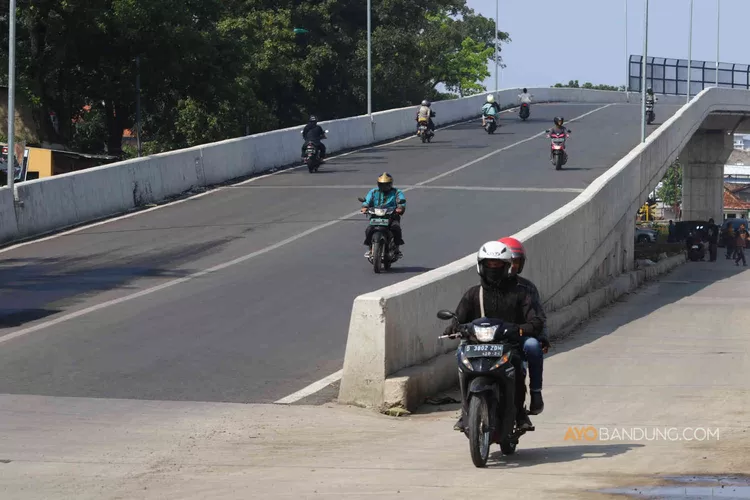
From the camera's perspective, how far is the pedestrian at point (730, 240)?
53.2m

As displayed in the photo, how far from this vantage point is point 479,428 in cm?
839

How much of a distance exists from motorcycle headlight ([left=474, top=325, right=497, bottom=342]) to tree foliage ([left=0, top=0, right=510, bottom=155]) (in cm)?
3478

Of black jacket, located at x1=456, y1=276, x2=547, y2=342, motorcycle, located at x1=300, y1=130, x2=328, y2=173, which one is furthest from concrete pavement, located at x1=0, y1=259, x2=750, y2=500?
motorcycle, located at x1=300, y1=130, x2=328, y2=173

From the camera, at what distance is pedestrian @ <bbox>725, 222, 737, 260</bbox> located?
53156 mm

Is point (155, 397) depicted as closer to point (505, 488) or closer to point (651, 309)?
point (505, 488)

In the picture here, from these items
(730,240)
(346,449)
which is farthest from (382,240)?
(730,240)

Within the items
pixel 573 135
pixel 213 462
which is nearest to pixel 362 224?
pixel 213 462

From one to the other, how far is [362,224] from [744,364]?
11.1 metres

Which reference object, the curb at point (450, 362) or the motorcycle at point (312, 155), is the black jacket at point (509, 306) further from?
the motorcycle at point (312, 155)

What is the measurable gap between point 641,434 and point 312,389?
129 inches

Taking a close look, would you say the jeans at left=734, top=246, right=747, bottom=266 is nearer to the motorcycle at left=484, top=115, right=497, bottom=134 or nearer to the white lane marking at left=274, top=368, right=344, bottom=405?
the motorcycle at left=484, top=115, right=497, bottom=134

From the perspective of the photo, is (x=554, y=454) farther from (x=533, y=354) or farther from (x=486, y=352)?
(x=486, y=352)

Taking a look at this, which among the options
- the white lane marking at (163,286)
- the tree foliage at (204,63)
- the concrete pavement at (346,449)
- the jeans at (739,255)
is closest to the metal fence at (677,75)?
the tree foliage at (204,63)

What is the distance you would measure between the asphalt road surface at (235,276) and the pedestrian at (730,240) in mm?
16377
